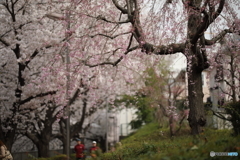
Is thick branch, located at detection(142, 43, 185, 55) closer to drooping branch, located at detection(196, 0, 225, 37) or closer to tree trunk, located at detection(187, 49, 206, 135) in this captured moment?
tree trunk, located at detection(187, 49, 206, 135)

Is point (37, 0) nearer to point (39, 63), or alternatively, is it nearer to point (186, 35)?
point (39, 63)

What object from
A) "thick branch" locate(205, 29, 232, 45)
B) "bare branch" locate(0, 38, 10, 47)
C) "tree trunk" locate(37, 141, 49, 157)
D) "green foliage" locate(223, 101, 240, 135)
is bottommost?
"tree trunk" locate(37, 141, 49, 157)

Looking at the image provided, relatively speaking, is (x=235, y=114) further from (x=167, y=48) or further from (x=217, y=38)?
(x=217, y=38)

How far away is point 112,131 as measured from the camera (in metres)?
38.7

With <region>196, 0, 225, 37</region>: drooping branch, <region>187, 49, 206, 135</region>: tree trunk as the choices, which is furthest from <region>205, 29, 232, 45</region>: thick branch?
<region>196, 0, 225, 37</region>: drooping branch

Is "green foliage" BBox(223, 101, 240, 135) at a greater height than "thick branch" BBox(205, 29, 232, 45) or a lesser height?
lesser

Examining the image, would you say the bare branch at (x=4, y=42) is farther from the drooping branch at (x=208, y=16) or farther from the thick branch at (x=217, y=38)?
the drooping branch at (x=208, y=16)

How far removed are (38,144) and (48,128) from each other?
132 cm

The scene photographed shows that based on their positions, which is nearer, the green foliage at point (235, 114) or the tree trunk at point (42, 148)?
the green foliage at point (235, 114)

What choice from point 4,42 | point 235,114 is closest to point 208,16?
point 235,114

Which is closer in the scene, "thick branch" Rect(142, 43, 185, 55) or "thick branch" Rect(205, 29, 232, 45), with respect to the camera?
"thick branch" Rect(142, 43, 185, 55)

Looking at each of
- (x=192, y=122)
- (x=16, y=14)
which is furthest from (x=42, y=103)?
(x=192, y=122)

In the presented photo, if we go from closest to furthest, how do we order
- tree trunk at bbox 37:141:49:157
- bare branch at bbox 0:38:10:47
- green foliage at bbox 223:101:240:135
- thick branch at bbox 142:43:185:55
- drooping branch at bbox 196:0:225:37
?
drooping branch at bbox 196:0:225:37, green foliage at bbox 223:101:240:135, thick branch at bbox 142:43:185:55, bare branch at bbox 0:38:10:47, tree trunk at bbox 37:141:49:157

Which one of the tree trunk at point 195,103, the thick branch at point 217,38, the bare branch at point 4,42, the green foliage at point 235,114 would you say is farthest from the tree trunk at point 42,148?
the green foliage at point 235,114
